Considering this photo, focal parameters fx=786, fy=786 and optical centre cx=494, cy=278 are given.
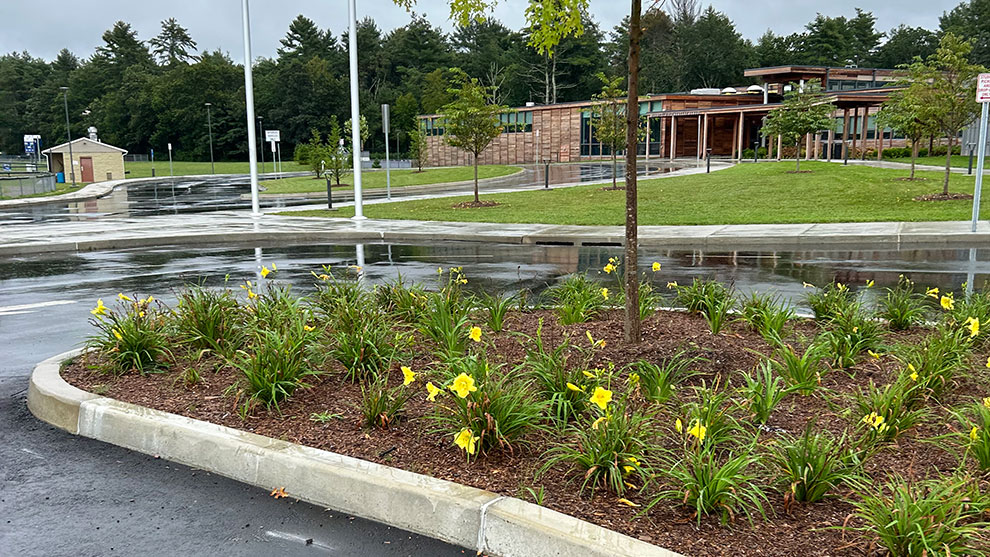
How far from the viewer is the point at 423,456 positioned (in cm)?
429

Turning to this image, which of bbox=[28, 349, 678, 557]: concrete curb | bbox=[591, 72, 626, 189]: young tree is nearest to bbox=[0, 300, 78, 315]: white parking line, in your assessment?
bbox=[28, 349, 678, 557]: concrete curb

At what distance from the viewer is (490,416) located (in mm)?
4168

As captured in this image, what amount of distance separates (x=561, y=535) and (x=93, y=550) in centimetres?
220

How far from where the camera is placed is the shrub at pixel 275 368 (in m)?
5.00

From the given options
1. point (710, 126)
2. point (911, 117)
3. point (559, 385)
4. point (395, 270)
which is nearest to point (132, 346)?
point (559, 385)

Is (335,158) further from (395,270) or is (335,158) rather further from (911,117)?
(395,270)

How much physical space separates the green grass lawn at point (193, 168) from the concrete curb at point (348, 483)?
233ft

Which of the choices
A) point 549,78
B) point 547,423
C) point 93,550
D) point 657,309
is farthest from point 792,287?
point 549,78

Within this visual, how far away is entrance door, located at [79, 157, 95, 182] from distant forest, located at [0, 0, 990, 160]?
34.2 metres

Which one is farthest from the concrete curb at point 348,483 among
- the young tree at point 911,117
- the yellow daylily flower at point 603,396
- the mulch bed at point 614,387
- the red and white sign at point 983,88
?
the young tree at point 911,117

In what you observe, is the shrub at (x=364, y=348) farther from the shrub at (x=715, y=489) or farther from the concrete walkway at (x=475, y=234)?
the concrete walkway at (x=475, y=234)

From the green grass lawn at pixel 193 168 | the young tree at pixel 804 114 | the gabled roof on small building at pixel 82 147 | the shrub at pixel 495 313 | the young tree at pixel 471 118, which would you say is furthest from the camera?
the green grass lawn at pixel 193 168

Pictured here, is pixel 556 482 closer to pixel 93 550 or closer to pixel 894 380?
pixel 93 550

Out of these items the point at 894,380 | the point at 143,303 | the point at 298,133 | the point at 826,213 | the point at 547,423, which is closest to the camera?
the point at 547,423
